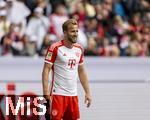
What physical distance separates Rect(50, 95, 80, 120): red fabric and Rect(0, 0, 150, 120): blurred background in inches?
60.9

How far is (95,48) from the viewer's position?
1404 centimetres

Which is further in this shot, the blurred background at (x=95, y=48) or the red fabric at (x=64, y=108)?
the blurred background at (x=95, y=48)

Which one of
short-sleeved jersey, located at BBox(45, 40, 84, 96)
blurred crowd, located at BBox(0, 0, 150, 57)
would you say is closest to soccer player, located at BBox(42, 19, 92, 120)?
short-sleeved jersey, located at BBox(45, 40, 84, 96)

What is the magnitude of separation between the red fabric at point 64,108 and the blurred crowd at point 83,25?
17.8 ft

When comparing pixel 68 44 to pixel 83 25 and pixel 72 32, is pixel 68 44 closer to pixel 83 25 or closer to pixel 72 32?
pixel 72 32

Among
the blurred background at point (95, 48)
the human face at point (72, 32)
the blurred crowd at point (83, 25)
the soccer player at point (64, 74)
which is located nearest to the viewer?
the human face at point (72, 32)

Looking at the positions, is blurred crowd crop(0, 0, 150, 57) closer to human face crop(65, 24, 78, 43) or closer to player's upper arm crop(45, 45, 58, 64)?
player's upper arm crop(45, 45, 58, 64)

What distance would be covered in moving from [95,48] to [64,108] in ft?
20.1

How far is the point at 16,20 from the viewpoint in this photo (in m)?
14.1

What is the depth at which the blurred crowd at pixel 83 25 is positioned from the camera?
13.7 meters

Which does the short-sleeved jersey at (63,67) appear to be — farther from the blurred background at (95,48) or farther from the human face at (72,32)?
the blurred background at (95,48)

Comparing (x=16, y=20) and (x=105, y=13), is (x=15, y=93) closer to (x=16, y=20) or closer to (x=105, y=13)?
(x=16, y=20)

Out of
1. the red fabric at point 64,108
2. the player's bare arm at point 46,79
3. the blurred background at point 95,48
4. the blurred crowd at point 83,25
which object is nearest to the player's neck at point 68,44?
the player's bare arm at point 46,79

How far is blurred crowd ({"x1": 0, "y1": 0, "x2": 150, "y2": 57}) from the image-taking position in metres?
13.7
